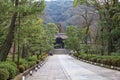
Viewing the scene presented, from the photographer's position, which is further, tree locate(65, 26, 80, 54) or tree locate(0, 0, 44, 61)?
tree locate(65, 26, 80, 54)

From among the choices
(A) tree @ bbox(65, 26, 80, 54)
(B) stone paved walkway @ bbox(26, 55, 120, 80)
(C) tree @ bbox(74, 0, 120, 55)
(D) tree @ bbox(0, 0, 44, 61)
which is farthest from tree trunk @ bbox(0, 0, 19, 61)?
(A) tree @ bbox(65, 26, 80, 54)

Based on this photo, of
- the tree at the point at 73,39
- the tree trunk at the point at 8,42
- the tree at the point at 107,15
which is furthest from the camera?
the tree at the point at 73,39

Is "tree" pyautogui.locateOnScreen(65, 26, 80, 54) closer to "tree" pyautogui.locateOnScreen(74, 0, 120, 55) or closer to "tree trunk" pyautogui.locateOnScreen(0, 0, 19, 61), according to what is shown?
"tree" pyautogui.locateOnScreen(74, 0, 120, 55)

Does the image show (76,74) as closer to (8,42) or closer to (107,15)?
(8,42)

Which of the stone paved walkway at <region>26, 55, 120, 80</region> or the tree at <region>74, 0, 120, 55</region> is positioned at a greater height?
the tree at <region>74, 0, 120, 55</region>

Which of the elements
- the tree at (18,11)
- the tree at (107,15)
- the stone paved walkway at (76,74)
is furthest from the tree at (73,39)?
the tree at (18,11)

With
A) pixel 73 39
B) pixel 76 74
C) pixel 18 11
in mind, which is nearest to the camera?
pixel 18 11

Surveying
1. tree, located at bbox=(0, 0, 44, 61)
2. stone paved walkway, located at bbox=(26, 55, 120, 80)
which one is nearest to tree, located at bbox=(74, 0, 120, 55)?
stone paved walkway, located at bbox=(26, 55, 120, 80)

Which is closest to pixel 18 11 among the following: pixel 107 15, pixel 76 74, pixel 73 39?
pixel 76 74

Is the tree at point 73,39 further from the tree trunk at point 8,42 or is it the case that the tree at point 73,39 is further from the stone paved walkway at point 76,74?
the tree trunk at point 8,42

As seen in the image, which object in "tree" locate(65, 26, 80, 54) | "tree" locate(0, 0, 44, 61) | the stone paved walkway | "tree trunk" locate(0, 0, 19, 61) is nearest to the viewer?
"tree" locate(0, 0, 44, 61)

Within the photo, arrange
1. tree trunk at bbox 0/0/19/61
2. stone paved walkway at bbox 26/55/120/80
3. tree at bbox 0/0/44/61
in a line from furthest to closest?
1. tree trunk at bbox 0/0/19/61
2. stone paved walkway at bbox 26/55/120/80
3. tree at bbox 0/0/44/61

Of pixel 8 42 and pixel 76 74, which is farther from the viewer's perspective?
pixel 76 74

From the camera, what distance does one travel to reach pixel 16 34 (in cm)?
3077
